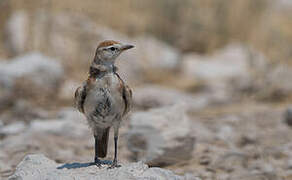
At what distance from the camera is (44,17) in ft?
38.8

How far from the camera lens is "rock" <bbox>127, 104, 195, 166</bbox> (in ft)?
19.7

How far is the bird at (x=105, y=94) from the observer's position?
14.9 ft

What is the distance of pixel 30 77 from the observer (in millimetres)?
8844

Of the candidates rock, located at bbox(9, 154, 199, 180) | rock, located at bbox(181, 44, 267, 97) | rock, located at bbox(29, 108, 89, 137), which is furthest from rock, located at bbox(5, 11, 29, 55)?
rock, located at bbox(9, 154, 199, 180)

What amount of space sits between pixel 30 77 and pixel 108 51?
443 centimetres

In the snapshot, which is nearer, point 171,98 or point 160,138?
point 160,138

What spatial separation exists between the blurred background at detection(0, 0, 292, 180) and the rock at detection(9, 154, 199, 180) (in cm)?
108

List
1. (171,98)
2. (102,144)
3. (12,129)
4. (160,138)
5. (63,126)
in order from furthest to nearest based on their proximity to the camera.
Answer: (171,98)
(63,126)
(12,129)
(160,138)
(102,144)

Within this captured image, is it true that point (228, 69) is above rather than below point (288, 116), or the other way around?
above

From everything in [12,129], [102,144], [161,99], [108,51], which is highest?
[161,99]

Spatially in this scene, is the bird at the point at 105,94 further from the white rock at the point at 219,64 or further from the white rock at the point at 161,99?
the white rock at the point at 219,64

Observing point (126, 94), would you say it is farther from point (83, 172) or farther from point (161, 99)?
point (161, 99)

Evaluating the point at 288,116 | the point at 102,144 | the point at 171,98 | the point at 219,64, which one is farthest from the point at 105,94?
the point at 219,64

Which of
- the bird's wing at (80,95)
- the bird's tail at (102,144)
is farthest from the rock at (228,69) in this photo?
the bird's wing at (80,95)
